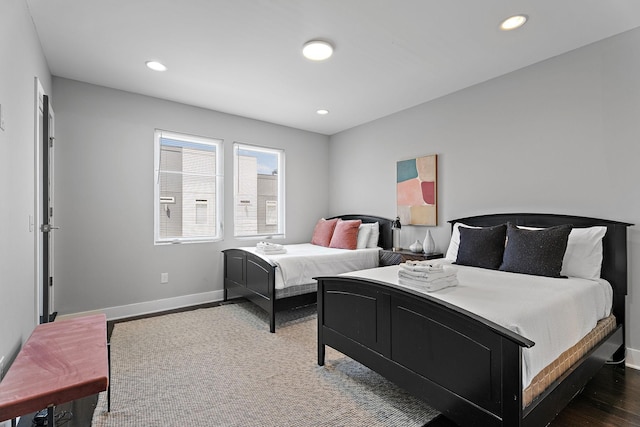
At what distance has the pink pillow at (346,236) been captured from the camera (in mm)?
4363

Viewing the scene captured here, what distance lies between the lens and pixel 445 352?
164cm

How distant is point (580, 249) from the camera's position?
246 centimetres

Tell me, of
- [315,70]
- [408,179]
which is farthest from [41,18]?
[408,179]

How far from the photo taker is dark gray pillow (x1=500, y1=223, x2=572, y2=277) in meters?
2.41

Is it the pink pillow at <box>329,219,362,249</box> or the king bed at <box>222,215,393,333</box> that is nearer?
the king bed at <box>222,215,393,333</box>

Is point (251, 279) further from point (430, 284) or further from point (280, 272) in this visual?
point (430, 284)

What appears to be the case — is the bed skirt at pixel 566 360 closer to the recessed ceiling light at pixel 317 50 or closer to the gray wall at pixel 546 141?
the gray wall at pixel 546 141

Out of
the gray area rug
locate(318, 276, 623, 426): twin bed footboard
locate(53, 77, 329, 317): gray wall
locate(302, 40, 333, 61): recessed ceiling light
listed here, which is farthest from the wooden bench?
locate(302, 40, 333, 61): recessed ceiling light

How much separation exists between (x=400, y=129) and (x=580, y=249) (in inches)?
101

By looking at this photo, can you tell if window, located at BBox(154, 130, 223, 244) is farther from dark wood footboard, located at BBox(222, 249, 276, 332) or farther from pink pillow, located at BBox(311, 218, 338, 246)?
pink pillow, located at BBox(311, 218, 338, 246)

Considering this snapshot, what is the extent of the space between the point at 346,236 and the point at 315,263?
886 millimetres

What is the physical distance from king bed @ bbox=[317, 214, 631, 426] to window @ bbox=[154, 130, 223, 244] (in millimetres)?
2421

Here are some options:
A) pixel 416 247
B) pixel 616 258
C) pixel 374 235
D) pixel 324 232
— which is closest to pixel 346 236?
pixel 374 235

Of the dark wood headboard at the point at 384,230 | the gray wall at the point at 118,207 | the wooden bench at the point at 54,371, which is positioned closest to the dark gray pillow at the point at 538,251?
the dark wood headboard at the point at 384,230
